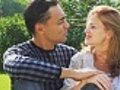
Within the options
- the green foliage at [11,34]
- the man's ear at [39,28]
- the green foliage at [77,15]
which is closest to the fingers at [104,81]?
the man's ear at [39,28]

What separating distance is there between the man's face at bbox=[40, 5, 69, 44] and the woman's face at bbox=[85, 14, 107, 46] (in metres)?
0.15

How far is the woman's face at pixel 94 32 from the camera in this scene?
252cm

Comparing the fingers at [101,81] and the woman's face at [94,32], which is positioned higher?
the woman's face at [94,32]

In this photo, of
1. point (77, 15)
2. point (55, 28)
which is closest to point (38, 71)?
point (55, 28)

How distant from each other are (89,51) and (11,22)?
11684mm

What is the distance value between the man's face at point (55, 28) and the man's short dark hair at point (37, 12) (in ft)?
0.09

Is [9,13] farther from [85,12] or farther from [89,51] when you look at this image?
[89,51]

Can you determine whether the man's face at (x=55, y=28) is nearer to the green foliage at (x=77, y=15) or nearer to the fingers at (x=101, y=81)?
the fingers at (x=101, y=81)

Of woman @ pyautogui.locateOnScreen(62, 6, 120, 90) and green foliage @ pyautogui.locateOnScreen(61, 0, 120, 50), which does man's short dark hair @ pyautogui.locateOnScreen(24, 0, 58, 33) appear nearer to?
woman @ pyautogui.locateOnScreen(62, 6, 120, 90)

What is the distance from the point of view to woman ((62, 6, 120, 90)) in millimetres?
2525

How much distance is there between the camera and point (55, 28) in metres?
2.59

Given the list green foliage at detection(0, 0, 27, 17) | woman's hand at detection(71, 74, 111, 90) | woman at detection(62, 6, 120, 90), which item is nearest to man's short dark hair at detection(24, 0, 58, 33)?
woman at detection(62, 6, 120, 90)

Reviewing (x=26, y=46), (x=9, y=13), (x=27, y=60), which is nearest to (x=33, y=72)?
(x=27, y=60)

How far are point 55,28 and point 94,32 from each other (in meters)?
0.22
